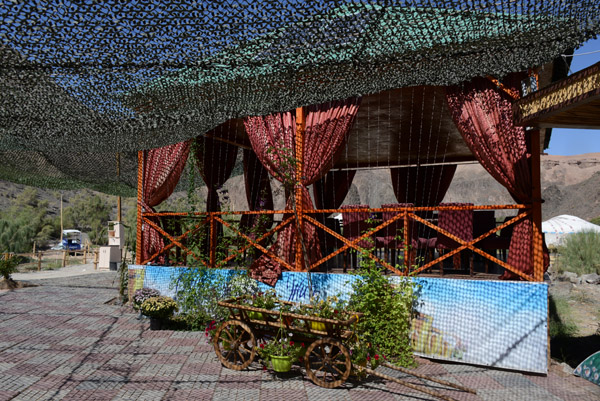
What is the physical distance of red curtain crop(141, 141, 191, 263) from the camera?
6773 millimetres

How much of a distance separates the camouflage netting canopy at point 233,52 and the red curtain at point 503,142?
0.72 meters

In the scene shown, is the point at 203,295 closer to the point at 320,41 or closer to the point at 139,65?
the point at 139,65

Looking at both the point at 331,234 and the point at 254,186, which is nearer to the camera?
the point at 331,234

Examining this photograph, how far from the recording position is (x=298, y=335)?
395 centimetres

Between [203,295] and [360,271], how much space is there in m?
2.26

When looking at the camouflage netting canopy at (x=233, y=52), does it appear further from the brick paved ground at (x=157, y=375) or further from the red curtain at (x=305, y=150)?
the brick paved ground at (x=157, y=375)

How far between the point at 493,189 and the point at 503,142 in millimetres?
49581

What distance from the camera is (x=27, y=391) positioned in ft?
11.7

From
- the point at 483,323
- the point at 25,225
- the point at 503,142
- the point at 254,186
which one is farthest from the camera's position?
the point at 25,225

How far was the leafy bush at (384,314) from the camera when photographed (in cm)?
466

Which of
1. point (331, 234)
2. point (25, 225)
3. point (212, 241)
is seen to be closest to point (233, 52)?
point (331, 234)

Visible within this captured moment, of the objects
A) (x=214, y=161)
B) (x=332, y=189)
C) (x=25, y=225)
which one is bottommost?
(x=25, y=225)

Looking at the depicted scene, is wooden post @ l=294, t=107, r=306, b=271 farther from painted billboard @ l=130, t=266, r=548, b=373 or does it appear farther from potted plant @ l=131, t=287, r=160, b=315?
potted plant @ l=131, t=287, r=160, b=315

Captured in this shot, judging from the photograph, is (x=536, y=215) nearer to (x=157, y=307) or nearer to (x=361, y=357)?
(x=361, y=357)
